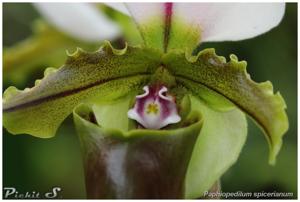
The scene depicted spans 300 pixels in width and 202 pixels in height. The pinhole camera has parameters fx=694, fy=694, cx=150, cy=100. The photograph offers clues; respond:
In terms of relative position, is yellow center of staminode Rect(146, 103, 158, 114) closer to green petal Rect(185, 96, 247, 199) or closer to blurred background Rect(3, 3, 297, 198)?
green petal Rect(185, 96, 247, 199)

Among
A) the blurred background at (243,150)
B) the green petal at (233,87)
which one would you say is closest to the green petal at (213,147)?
the green petal at (233,87)

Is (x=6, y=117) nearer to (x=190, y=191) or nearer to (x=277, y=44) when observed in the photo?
(x=190, y=191)

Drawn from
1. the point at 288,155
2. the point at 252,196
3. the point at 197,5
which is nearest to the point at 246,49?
the point at 288,155

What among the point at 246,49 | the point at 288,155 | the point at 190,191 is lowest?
the point at 288,155

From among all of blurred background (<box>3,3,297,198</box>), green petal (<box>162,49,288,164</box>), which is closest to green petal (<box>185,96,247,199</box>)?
green petal (<box>162,49,288,164</box>)

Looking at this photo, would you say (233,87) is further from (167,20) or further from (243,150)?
(243,150)

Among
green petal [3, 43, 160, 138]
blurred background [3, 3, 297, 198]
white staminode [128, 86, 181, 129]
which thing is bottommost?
blurred background [3, 3, 297, 198]

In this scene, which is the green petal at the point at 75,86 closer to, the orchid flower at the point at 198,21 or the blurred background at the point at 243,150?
the orchid flower at the point at 198,21
